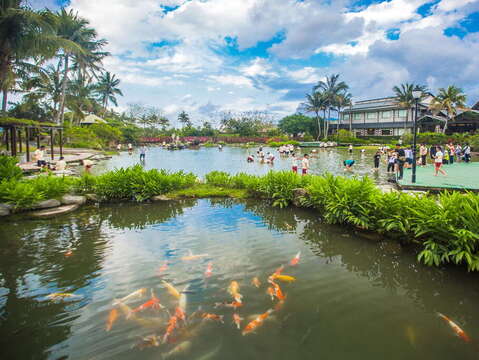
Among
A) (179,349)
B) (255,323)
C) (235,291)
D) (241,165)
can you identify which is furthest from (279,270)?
(241,165)

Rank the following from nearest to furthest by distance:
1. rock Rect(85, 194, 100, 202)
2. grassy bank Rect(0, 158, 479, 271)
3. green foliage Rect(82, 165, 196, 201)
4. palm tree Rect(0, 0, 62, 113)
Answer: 1. grassy bank Rect(0, 158, 479, 271)
2. rock Rect(85, 194, 100, 202)
3. green foliage Rect(82, 165, 196, 201)
4. palm tree Rect(0, 0, 62, 113)

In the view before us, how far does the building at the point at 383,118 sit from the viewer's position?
173 ft

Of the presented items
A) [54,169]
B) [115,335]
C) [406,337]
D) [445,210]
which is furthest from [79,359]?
[54,169]

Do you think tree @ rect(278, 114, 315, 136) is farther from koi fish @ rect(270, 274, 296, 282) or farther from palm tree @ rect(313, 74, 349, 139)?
koi fish @ rect(270, 274, 296, 282)

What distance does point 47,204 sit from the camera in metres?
10.2

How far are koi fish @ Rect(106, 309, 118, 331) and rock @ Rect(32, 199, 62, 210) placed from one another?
7396mm

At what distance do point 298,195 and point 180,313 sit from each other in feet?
24.1

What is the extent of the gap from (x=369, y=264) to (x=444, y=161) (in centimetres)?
2043

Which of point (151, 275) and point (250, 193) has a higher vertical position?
point (250, 193)

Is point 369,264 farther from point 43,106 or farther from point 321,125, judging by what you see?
point 321,125

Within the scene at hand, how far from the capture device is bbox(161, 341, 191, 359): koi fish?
3719 mm

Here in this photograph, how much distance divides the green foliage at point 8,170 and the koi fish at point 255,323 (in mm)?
11087

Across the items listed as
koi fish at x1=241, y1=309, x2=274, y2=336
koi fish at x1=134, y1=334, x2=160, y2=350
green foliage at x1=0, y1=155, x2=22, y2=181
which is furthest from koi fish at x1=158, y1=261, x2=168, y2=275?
green foliage at x1=0, y1=155, x2=22, y2=181

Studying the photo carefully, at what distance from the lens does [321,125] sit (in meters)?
71.4
